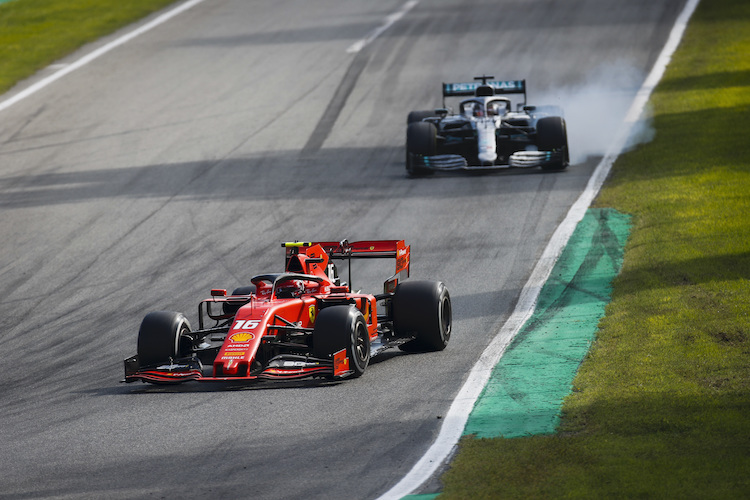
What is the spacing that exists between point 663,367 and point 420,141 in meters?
13.3

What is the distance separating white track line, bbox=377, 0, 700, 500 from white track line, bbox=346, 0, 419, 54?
34.6ft

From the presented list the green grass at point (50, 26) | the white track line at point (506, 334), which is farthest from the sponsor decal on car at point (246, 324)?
the green grass at point (50, 26)

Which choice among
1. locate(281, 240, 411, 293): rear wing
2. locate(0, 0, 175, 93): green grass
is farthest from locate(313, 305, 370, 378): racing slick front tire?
locate(0, 0, 175, 93): green grass

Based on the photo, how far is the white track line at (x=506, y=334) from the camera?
8.53 m

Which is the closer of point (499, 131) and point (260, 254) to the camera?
point (260, 254)

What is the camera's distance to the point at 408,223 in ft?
66.6

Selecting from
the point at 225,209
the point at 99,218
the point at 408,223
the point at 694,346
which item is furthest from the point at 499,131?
the point at 694,346

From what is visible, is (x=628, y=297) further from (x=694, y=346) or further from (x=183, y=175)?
(x=183, y=175)

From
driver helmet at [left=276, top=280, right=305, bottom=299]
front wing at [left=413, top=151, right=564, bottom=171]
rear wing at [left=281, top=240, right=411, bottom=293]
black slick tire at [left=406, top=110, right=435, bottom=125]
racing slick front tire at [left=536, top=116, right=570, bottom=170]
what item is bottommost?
driver helmet at [left=276, top=280, right=305, bottom=299]

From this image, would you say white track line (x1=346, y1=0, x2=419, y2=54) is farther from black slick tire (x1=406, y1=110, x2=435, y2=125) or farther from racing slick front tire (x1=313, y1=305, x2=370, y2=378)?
racing slick front tire (x1=313, y1=305, x2=370, y2=378)

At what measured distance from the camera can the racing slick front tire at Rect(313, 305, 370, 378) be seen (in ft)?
37.7

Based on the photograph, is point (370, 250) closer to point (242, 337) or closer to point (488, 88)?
point (242, 337)

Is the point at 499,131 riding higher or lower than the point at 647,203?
higher

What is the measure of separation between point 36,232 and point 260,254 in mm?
5103
